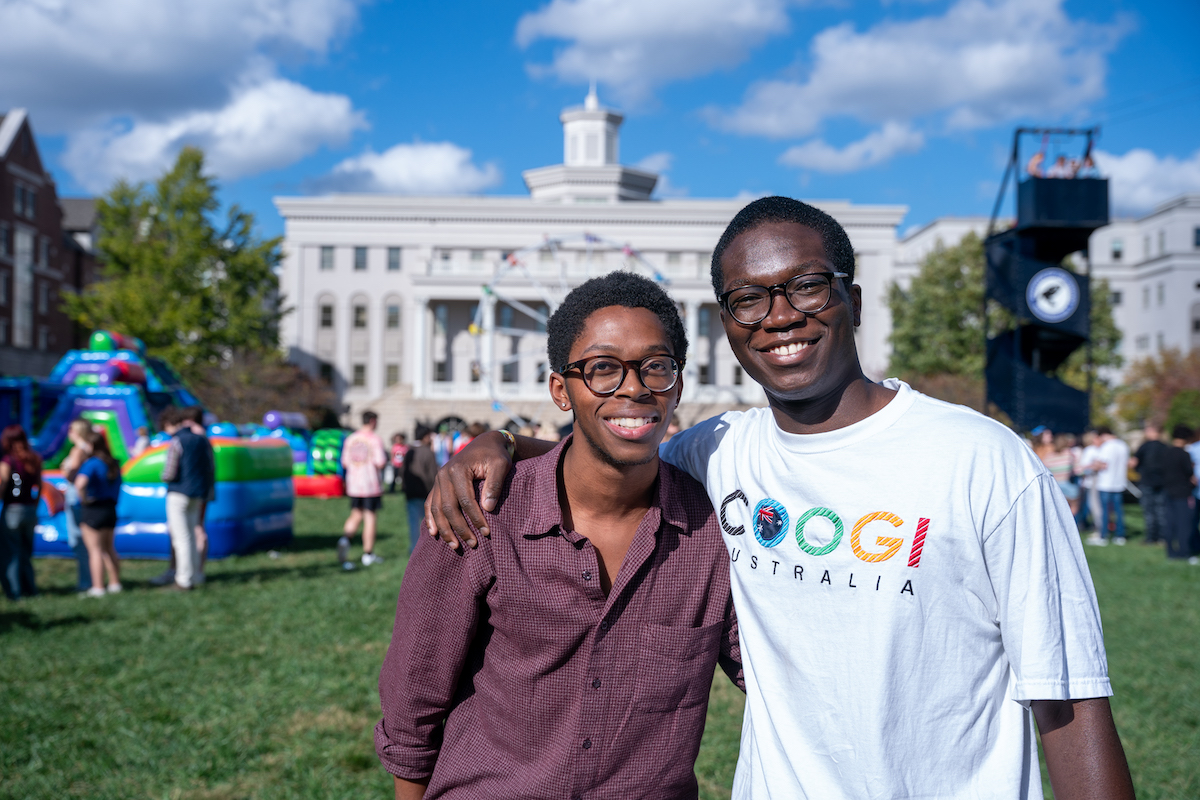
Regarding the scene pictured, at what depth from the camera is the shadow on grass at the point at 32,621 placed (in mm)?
8039

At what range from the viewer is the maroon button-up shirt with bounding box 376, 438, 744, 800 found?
1994 mm

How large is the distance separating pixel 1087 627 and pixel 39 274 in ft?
186

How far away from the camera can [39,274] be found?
48094 millimetres

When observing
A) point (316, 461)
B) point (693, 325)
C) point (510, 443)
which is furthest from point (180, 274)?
point (510, 443)

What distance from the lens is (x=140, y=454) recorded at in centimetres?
1204

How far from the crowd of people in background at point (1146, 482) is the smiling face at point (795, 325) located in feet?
40.1

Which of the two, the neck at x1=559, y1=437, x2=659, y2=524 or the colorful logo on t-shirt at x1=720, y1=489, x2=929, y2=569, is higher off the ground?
the neck at x1=559, y1=437, x2=659, y2=524

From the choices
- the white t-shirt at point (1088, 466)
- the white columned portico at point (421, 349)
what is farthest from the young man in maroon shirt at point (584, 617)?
the white columned portico at point (421, 349)

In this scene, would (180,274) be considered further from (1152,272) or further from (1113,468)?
(1152,272)

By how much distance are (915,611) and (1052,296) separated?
20.0m

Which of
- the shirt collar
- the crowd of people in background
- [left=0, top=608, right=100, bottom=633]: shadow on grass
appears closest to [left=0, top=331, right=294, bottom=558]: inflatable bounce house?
[left=0, top=608, right=100, bottom=633]: shadow on grass

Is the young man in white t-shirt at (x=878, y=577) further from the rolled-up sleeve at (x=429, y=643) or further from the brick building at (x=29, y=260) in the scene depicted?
the brick building at (x=29, y=260)

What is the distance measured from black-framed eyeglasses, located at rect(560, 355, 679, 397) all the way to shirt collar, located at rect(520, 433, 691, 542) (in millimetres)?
159

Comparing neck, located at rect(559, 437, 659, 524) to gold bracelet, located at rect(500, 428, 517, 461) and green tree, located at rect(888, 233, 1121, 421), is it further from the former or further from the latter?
green tree, located at rect(888, 233, 1121, 421)
